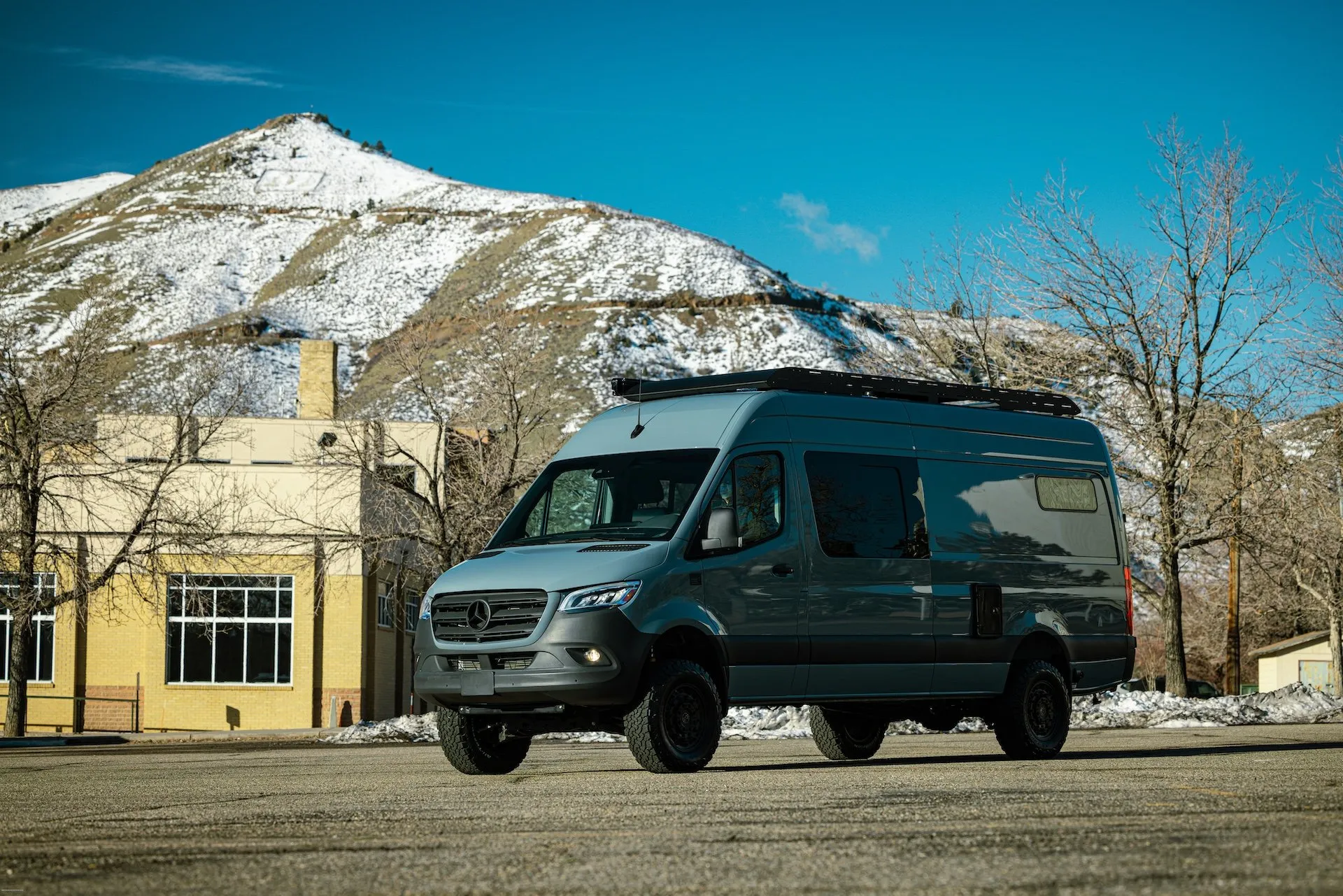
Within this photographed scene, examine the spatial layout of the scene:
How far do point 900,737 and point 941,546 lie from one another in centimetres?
834

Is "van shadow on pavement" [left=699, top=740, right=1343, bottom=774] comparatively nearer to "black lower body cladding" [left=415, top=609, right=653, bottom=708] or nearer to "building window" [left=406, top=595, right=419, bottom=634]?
"black lower body cladding" [left=415, top=609, right=653, bottom=708]

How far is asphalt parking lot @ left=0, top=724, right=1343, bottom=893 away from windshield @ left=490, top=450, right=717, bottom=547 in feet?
6.16

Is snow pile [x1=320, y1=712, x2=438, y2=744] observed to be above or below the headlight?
below

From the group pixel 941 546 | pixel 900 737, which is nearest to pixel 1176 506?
pixel 900 737

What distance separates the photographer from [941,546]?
14.1m

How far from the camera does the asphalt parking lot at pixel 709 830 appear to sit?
5.97 m

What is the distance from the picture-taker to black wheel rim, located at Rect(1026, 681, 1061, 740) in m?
14.8

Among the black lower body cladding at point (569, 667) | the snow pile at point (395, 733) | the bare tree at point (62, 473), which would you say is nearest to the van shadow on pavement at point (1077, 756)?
the black lower body cladding at point (569, 667)

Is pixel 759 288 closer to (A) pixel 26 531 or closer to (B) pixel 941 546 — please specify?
(A) pixel 26 531

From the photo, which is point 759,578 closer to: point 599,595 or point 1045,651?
point 599,595

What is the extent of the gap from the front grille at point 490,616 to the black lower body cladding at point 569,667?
11 cm

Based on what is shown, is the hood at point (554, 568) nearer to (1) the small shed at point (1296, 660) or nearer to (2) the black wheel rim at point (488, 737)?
(2) the black wheel rim at point (488, 737)

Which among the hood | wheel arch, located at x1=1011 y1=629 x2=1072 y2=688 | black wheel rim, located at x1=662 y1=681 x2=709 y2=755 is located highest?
the hood

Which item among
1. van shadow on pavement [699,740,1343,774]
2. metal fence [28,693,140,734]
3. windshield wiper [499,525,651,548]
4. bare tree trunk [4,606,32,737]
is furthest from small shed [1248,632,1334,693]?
windshield wiper [499,525,651,548]
